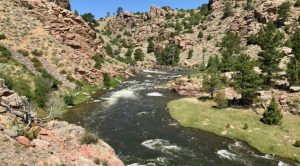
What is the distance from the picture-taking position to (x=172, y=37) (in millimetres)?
194875

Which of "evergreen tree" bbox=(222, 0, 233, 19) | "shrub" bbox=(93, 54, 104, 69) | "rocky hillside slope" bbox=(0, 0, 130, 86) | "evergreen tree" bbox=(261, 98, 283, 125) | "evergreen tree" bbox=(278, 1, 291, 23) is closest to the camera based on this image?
"evergreen tree" bbox=(261, 98, 283, 125)

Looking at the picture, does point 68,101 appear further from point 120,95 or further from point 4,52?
point 4,52

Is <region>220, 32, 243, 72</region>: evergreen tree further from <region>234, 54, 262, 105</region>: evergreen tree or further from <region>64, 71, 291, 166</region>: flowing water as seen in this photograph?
<region>64, 71, 291, 166</region>: flowing water

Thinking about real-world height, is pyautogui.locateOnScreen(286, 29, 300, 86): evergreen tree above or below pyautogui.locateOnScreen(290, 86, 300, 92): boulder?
above

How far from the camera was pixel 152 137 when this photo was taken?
56.0 m

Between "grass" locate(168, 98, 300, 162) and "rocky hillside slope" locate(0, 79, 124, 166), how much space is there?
29.1 m

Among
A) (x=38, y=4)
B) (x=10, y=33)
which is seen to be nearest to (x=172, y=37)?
(x=38, y=4)

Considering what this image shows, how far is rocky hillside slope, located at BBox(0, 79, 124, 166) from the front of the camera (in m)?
26.0

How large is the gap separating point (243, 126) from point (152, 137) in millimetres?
16182

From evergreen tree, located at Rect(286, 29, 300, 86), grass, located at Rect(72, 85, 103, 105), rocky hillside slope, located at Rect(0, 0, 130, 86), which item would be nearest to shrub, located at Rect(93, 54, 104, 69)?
rocky hillside slope, located at Rect(0, 0, 130, 86)

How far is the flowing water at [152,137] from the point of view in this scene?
153 ft

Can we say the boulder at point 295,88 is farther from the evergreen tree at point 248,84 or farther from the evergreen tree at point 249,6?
the evergreen tree at point 249,6

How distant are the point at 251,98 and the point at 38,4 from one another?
79.2 m

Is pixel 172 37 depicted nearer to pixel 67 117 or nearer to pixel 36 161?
pixel 67 117
